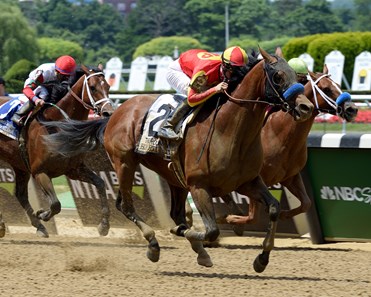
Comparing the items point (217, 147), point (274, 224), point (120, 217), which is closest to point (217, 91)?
point (217, 147)

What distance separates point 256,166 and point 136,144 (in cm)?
135

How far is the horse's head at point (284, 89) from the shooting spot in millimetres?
6537

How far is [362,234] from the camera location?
9211 mm

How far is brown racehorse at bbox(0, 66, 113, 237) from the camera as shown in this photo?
9273mm

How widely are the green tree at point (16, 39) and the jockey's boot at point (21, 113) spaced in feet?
106

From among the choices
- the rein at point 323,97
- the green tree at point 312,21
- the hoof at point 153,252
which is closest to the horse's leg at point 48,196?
the hoof at point 153,252

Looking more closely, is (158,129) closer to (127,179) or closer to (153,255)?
(127,179)

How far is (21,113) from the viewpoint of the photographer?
956cm

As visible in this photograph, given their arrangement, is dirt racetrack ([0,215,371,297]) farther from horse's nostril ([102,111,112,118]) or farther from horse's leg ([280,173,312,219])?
horse's nostril ([102,111,112,118])

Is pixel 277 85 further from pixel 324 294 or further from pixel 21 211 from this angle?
pixel 21 211

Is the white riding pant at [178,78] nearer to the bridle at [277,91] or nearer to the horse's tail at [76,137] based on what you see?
the bridle at [277,91]

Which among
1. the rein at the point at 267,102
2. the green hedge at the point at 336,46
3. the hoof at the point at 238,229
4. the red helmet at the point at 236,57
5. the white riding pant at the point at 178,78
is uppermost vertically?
the red helmet at the point at 236,57

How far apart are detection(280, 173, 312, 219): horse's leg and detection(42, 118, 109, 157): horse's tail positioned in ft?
5.70

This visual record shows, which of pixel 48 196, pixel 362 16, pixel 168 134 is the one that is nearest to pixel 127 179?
pixel 168 134
